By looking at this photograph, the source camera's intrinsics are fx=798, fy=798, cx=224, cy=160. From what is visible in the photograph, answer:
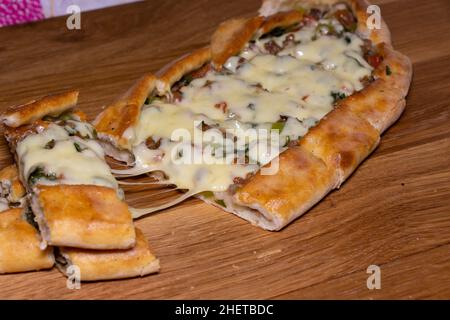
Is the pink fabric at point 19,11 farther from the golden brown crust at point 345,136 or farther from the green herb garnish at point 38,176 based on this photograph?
the golden brown crust at point 345,136

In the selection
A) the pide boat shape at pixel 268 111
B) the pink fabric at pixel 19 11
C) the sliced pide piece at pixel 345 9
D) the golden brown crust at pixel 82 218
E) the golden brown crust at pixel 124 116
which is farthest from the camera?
the pink fabric at pixel 19 11

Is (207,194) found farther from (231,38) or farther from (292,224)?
(231,38)

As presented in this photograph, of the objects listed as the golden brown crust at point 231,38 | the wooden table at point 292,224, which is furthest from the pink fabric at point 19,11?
the golden brown crust at point 231,38

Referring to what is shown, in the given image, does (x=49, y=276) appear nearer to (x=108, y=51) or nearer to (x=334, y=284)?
(x=334, y=284)

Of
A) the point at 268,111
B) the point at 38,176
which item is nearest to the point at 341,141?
the point at 268,111

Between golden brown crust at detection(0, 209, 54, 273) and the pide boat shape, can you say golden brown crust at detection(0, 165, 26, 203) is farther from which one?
the pide boat shape

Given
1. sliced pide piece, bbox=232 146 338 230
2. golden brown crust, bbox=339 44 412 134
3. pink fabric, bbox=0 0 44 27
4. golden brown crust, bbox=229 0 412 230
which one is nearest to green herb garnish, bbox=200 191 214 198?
sliced pide piece, bbox=232 146 338 230
